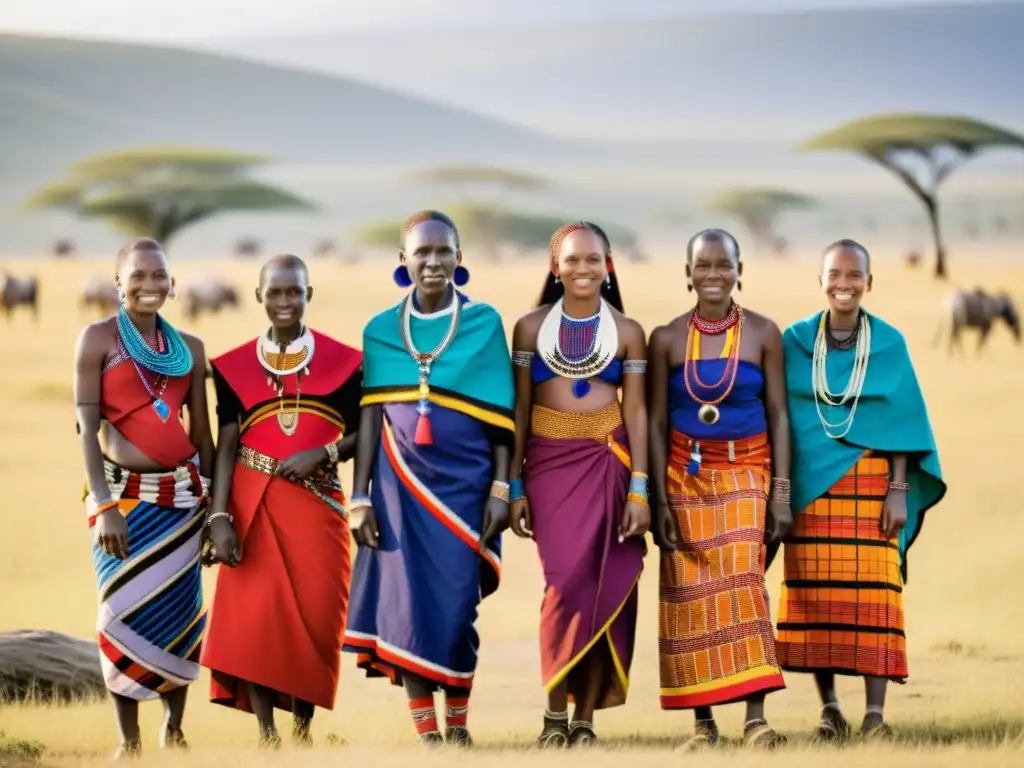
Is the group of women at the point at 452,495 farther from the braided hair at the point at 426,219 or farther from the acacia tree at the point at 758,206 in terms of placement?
the acacia tree at the point at 758,206

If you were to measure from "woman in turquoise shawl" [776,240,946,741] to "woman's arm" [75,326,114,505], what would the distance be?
310 cm

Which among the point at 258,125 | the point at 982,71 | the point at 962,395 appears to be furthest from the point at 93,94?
the point at 962,395

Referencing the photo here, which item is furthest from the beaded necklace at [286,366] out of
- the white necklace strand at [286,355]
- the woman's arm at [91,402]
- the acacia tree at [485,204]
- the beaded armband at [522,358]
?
the acacia tree at [485,204]

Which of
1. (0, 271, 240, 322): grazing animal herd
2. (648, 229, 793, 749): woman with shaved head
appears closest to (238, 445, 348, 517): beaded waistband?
(648, 229, 793, 749): woman with shaved head

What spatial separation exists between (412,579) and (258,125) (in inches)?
4615

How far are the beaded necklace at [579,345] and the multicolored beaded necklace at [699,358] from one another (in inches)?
14.5

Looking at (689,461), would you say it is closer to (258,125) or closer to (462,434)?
(462,434)

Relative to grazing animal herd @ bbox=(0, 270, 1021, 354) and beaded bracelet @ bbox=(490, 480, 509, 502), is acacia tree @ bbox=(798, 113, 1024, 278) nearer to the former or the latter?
grazing animal herd @ bbox=(0, 270, 1021, 354)

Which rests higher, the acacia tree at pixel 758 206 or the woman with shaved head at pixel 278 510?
the acacia tree at pixel 758 206

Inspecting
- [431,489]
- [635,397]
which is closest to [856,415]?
[635,397]

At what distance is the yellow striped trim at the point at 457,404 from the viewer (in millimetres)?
7059

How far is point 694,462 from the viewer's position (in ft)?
23.5

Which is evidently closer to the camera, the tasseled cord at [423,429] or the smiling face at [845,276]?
the tasseled cord at [423,429]

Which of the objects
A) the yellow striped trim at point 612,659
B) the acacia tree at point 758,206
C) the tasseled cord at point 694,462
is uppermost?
the acacia tree at point 758,206
